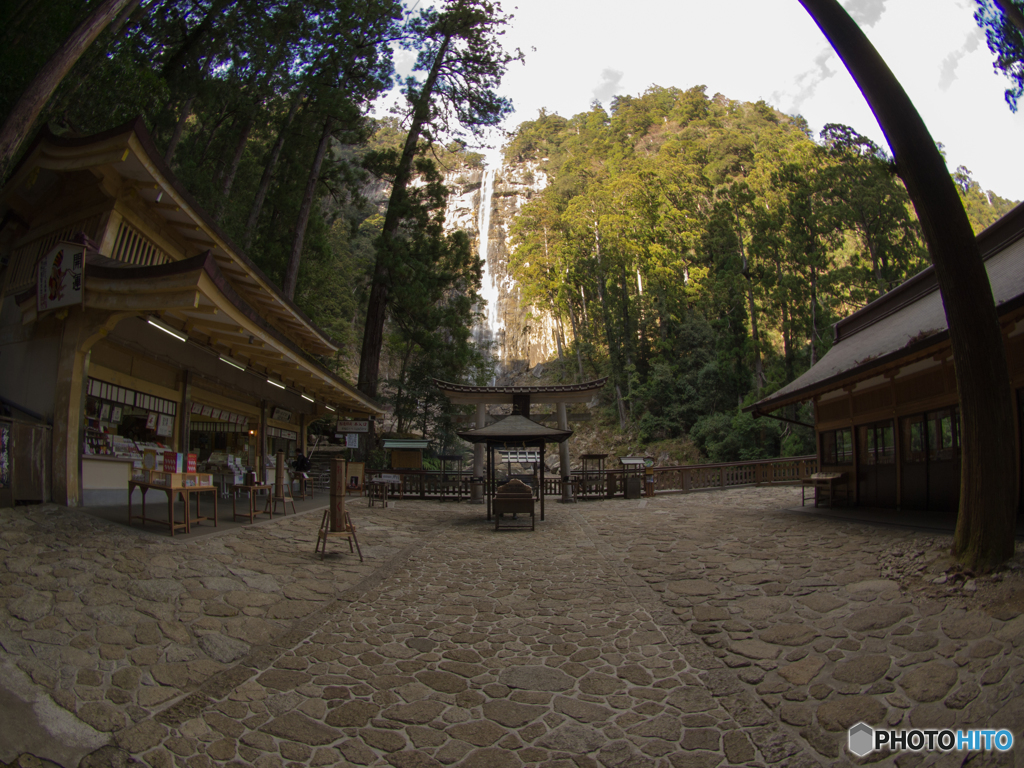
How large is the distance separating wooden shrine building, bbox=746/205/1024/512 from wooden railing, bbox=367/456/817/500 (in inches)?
255

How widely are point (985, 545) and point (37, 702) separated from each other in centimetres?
752

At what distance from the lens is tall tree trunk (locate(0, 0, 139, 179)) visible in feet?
17.4

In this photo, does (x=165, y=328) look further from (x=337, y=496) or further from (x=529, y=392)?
(x=529, y=392)

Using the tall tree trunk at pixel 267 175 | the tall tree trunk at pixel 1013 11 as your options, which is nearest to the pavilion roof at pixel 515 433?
the tall tree trunk at pixel 267 175

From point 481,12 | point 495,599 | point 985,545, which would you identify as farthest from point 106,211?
point 481,12

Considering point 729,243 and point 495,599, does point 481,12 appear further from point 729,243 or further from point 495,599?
point 495,599

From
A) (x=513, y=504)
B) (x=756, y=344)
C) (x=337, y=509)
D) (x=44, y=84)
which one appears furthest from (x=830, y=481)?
(x=756, y=344)

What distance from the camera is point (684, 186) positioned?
35.6m

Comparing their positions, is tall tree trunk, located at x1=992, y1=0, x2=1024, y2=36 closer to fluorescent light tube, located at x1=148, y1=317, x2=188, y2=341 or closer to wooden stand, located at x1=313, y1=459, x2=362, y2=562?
wooden stand, located at x1=313, y1=459, x2=362, y2=562

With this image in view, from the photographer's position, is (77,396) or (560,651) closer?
(560,651)

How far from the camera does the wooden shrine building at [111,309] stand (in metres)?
6.89

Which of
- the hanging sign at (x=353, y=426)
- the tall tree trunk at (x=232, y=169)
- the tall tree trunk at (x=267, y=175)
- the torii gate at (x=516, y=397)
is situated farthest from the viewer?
the torii gate at (x=516, y=397)

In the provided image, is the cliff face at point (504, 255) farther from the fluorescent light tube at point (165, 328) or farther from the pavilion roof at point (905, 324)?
the fluorescent light tube at point (165, 328)

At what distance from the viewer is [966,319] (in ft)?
16.4
